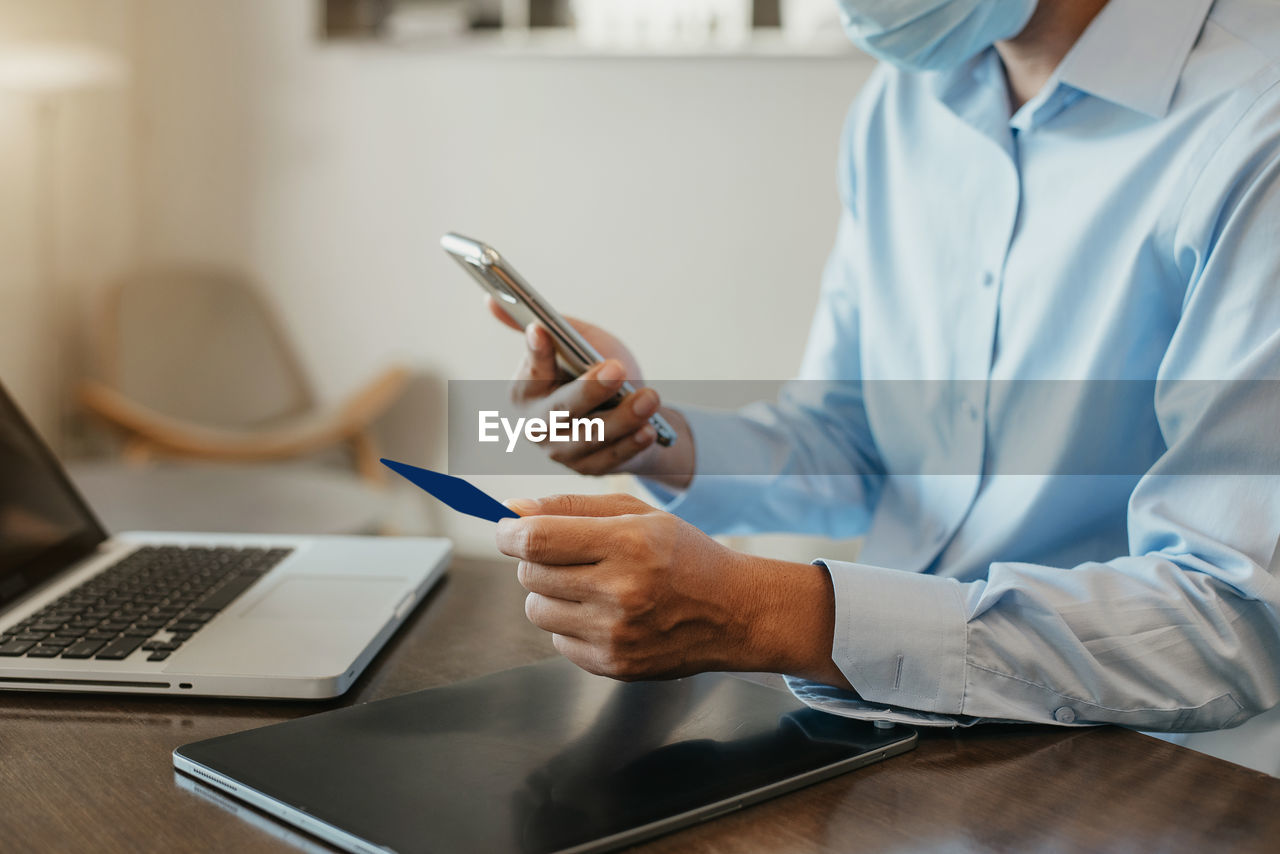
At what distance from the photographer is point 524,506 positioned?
0.61 metres

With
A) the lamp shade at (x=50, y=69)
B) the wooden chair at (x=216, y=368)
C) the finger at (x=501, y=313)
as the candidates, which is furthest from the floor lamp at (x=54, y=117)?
the finger at (x=501, y=313)

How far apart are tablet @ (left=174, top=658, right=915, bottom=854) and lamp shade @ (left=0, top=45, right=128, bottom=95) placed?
278cm

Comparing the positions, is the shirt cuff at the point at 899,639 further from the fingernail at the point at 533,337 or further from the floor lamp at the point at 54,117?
the floor lamp at the point at 54,117

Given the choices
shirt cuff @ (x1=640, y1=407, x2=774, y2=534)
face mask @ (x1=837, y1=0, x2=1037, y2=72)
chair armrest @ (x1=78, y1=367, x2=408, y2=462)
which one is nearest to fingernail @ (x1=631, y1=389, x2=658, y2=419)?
shirt cuff @ (x1=640, y1=407, x2=774, y2=534)

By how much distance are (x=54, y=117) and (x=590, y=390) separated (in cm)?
277

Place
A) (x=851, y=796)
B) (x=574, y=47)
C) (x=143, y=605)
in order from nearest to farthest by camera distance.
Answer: (x=851, y=796) → (x=143, y=605) → (x=574, y=47)

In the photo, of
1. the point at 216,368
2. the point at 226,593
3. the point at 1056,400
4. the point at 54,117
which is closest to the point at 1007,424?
the point at 1056,400

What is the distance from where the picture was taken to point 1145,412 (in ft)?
3.03

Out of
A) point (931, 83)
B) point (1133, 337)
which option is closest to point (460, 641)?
point (1133, 337)

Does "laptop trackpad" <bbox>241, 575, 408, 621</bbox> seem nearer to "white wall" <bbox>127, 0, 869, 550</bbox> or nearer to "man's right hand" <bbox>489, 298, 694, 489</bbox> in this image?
"man's right hand" <bbox>489, 298, 694, 489</bbox>

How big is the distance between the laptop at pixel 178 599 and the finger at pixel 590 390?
0.17 meters

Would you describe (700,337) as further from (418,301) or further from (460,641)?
(460,641)

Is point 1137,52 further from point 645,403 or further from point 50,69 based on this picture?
point 50,69

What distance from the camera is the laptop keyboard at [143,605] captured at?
27.1 inches
